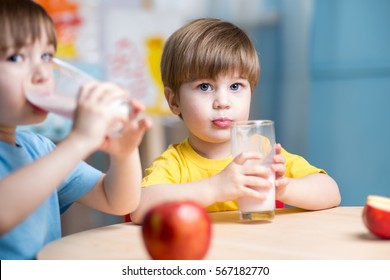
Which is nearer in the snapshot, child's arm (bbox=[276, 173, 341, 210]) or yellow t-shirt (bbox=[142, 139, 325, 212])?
child's arm (bbox=[276, 173, 341, 210])

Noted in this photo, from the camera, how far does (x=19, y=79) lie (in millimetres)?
966

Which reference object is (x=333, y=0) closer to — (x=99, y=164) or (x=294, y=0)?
(x=294, y=0)

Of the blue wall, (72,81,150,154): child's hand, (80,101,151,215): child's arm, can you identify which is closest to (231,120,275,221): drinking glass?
(80,101,151,215): child's arm

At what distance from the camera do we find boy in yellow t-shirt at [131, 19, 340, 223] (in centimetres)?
121

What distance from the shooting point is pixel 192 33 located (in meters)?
1.38

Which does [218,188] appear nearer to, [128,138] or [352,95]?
[128,138]

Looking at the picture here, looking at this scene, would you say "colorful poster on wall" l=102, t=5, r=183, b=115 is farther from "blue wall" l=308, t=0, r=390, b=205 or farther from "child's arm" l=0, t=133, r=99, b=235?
"child's arm" l=0, t=133, r=99, b=235

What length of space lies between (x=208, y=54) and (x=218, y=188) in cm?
31

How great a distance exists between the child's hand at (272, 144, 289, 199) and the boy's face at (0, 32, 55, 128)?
0.43 m

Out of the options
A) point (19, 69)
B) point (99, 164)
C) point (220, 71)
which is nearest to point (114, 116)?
point (19, 69)

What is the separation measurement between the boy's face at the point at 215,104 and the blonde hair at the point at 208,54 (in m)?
0.02

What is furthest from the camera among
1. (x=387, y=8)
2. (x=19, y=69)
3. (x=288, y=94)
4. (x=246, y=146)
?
(x=288, y=94)

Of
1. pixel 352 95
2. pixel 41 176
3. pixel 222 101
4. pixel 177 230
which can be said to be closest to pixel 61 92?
pixel 41 176

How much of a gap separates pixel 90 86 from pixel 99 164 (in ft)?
6.74
